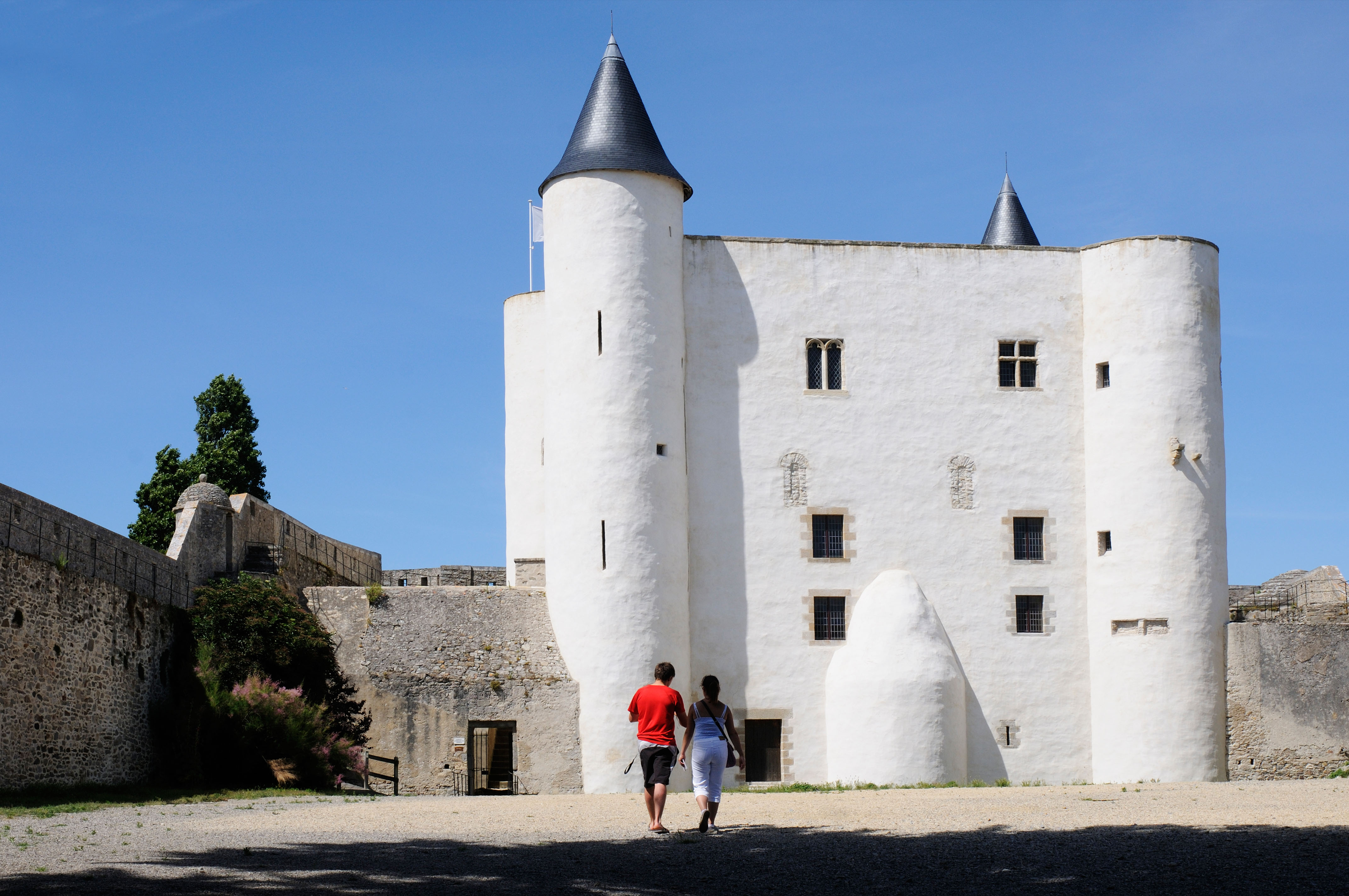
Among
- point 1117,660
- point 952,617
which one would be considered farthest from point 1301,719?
point 952,617

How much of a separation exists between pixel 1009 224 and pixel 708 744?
26.7 metres

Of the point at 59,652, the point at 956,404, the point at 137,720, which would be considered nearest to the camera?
the point at 59,652

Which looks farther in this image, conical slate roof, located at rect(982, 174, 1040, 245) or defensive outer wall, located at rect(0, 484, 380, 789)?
conical slate roof, located at rect(982, 174, 1040, 245)

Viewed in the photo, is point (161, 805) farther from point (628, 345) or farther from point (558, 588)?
point (628, 345)

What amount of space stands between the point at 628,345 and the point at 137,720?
36.5 ft

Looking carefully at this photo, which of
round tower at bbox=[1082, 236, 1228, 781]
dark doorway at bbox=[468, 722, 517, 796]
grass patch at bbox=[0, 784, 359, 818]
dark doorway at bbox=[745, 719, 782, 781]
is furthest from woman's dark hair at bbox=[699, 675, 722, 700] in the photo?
round tower at bbox=[1082, 236, 1228, 781]

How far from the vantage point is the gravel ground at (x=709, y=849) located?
1050 centimetres

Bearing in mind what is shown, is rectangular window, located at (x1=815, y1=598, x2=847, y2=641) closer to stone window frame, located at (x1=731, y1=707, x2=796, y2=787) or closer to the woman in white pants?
stone window frame, located at (x1=731, y1=707, x2=796, y2=787)

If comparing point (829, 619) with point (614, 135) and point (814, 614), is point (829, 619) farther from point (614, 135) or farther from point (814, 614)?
point (614, 135)

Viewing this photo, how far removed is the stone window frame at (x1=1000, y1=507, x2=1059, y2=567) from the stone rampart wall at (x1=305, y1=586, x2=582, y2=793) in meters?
9.38

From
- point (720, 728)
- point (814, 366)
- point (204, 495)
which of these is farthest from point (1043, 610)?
point (720, 728)

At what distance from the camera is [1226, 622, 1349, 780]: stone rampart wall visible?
93.4 ft

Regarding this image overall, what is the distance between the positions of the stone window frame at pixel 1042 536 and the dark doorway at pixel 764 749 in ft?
19.4

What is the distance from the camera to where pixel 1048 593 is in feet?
98.0
